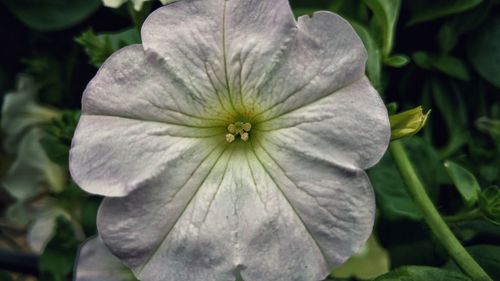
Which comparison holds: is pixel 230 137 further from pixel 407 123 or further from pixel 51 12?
pixel 51 12

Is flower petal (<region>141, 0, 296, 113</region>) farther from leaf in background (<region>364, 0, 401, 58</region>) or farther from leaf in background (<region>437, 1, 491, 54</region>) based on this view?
leaf in background (<region>437, 1, 491, 54</region>)

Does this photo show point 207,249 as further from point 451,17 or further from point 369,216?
point 451,17

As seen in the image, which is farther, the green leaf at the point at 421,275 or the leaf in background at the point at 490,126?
the leaf in background at the point at 490,126

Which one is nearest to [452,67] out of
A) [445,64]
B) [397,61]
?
[445,64]

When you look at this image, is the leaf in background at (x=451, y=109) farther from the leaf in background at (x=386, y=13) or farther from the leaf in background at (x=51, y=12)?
the leaf in background at (x=51, y=12)

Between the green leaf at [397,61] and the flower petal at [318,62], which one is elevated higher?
the flower petal at [318,62]

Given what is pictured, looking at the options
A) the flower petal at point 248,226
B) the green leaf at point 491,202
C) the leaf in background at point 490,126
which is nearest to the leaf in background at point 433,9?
the leaf in background at point 490,126
